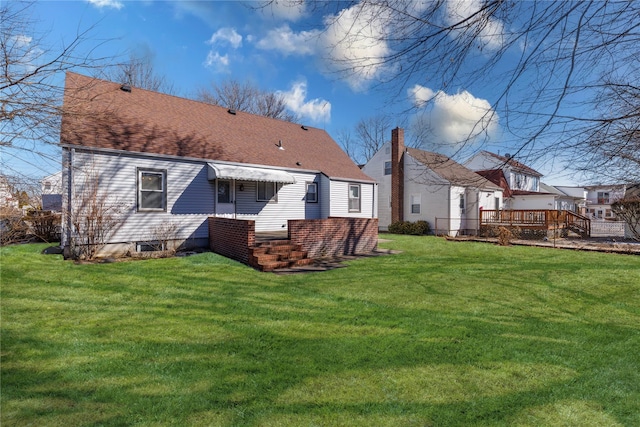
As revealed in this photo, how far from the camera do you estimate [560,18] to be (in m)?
2.86

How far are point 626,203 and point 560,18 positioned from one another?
75.5 ft

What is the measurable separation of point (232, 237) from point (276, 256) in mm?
1837

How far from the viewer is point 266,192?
1377 cm

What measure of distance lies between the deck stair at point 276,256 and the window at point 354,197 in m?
7.68

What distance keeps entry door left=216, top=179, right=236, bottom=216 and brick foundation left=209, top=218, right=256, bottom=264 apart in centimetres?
89

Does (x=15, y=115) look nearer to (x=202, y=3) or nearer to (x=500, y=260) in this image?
(x=202, y=3)

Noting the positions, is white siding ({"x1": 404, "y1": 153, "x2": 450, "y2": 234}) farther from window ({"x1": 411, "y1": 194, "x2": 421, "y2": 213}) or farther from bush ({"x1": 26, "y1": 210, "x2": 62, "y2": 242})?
bush ({"x1": 26, "y1": 210, "x2": 62, "y2": 242})

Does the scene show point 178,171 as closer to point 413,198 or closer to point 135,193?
point 135,193

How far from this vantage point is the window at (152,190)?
1072cm

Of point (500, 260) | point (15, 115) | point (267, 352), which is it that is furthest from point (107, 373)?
point (500, 260)

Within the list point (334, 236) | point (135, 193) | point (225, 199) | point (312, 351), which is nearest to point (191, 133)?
point (225, 199)

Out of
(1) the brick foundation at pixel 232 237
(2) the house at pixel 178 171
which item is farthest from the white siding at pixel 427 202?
(1) the brick foundation at pixel 232 237

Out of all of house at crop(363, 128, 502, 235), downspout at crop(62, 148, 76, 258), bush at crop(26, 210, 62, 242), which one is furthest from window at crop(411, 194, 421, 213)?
bush at crop(26, 210, 62, 242)

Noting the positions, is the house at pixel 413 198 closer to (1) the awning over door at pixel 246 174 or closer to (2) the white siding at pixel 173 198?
(1) the awning over door at pixel 246 174
